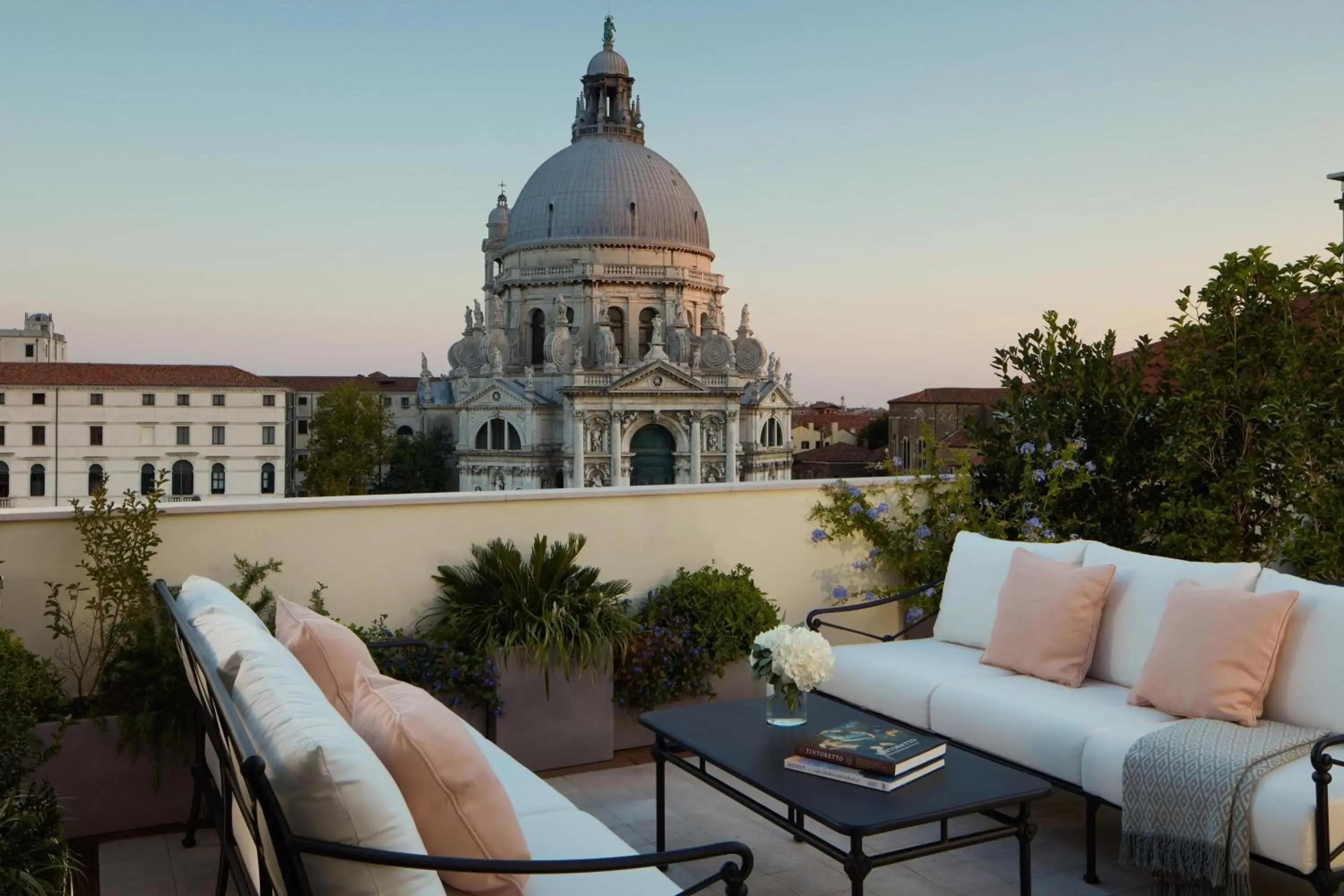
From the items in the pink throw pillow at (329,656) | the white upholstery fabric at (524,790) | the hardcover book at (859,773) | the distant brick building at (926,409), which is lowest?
the white upholstery fabric at (524,790)

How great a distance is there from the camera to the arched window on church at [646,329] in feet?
191

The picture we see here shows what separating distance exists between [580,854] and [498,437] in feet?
172

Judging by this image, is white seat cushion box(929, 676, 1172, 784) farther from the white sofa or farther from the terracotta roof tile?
the terracotta roof tile

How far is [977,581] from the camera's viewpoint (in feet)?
16.5

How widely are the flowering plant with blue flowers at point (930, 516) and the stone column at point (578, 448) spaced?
4468cm

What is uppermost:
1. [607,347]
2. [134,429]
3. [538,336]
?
[538,336]

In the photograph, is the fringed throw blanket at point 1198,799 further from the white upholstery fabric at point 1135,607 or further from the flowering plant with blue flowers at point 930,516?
the flowering plant with blue flowers at point 930,516

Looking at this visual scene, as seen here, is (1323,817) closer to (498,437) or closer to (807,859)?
(807,859)

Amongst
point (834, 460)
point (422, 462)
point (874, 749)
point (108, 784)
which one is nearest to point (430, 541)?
point (108, 784)

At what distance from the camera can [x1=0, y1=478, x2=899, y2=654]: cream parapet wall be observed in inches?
179

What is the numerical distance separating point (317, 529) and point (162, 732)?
111cm

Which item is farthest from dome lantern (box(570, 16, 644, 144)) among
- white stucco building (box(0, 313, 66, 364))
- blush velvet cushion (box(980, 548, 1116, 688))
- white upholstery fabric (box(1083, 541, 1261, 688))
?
white upholstery fabric (box(1083, 541, 1261, 688))

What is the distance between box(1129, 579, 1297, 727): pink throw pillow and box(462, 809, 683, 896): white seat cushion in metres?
2.02

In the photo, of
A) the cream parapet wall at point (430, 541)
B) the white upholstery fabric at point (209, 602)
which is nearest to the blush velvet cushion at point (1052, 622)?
the cream parapet wall at point (430, 541)
